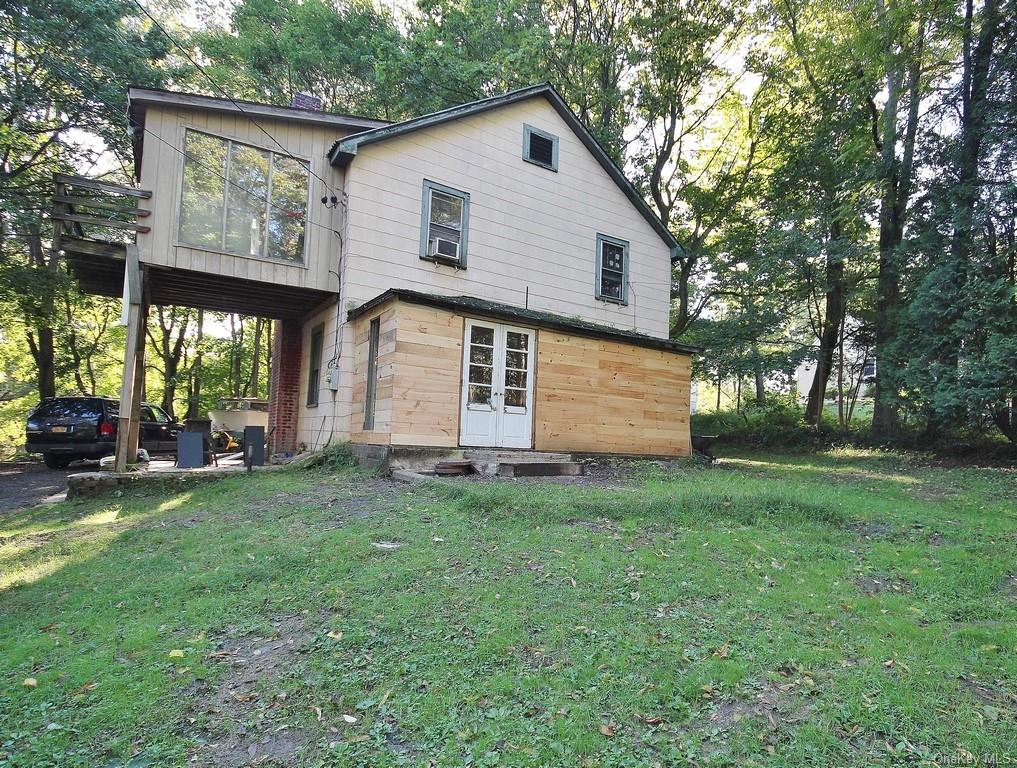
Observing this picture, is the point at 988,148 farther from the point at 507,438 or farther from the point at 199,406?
the point at 199,406

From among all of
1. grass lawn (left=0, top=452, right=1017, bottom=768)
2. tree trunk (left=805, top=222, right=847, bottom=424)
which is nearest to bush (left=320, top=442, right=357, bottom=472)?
grass lawn (left=0, top=452, right=1017, bottom=768)

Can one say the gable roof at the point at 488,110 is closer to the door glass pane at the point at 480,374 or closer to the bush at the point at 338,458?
the door glass pane at the point at 480,374

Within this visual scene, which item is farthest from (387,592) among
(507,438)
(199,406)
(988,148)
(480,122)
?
(199,406)

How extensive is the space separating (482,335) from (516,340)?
2.38 feet

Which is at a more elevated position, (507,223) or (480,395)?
(507,223)

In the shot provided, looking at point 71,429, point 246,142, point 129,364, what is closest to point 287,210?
point 246,142

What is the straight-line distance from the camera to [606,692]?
107 inches

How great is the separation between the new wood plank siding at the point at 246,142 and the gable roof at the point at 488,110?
63 cm

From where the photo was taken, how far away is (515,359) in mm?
10273

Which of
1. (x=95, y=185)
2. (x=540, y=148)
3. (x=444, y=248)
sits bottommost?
(x=444, y=248)

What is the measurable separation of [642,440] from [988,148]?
10542 millimetres

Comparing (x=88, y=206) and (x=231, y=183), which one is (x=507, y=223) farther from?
(x=88, y=206)

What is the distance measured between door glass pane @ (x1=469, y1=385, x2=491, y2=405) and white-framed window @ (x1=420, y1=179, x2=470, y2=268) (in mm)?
3198

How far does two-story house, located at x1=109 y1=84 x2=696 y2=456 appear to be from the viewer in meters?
9.57
